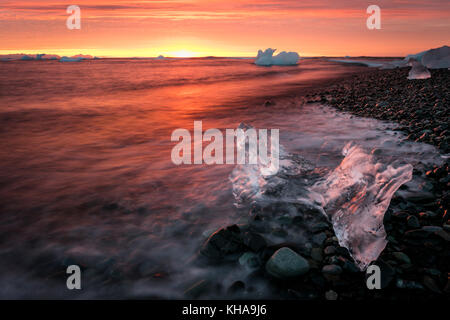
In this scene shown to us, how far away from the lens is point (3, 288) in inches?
91.6

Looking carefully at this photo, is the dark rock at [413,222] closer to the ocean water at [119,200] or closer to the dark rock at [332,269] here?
the dark rock at [332,269]

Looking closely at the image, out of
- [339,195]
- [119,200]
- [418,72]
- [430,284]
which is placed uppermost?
[418,72]

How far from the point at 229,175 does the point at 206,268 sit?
7.32ft

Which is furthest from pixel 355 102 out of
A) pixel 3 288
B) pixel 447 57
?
pixel 447 57

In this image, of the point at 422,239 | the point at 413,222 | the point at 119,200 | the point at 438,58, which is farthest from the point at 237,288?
the point at 438,58

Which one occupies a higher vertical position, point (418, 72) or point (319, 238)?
Answer: point (418, 72)

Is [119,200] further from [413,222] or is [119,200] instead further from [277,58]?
[277,58]

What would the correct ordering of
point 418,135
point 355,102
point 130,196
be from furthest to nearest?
point 355,102, point 418,135, point 130,196

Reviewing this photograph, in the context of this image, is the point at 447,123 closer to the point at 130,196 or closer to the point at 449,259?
the point at 449,259

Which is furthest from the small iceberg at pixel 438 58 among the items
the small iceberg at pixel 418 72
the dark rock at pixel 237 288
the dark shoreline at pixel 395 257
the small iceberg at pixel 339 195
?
the dark rock at pixel 237 288

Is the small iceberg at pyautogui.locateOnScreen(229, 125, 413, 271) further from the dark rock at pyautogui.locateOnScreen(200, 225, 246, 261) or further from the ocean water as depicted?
the dark rock at pyautogui.locateOnScreen(200, 225, 246, 261)

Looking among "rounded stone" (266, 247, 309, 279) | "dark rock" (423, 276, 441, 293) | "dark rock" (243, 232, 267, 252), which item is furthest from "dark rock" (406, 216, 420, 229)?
"dark rock" (243, 232, 267, 252)

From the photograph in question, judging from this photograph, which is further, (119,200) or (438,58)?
(438,58)
